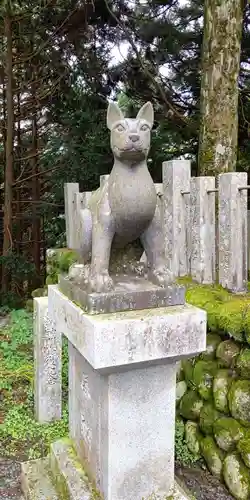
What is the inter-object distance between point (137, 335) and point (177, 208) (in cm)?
179

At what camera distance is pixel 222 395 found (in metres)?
2.44

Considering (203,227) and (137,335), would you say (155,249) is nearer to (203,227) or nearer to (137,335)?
(137,335)

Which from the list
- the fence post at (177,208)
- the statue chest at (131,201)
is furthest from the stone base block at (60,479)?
the fence post at (177,208)

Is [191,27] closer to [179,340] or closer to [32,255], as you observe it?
[32,255]

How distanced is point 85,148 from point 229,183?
3.88 metres

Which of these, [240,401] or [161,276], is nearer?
[161,276]

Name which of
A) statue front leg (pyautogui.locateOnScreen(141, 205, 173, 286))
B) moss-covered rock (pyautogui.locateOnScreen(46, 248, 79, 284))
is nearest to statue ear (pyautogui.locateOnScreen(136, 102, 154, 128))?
statue front leg (pyautogui.locateOnScreen(141, 205, 173, 286))

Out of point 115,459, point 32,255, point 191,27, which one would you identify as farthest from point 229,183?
point 32,255

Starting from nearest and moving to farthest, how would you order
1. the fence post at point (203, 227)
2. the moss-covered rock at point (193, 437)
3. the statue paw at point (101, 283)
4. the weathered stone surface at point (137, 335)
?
1. the weathered stone surface at point (137, 335)
2. the statue paw at point (101, 283)
3. the moss-covered rock at point (193, 437)
4. the fence post at point (203, 227)

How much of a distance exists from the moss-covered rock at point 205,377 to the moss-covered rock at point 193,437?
0.78 feet

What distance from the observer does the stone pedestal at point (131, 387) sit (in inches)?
60.5

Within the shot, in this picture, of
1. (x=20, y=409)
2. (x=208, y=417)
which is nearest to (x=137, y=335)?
(x=208, y=417)

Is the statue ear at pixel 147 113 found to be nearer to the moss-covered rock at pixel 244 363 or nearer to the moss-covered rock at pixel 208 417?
the moss-covered rock at pixel 244 363

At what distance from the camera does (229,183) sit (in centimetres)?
270
